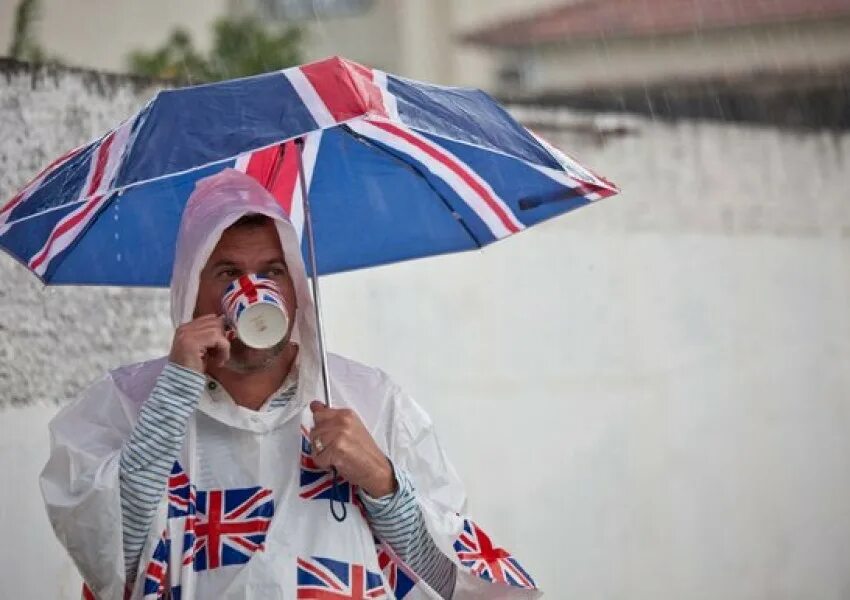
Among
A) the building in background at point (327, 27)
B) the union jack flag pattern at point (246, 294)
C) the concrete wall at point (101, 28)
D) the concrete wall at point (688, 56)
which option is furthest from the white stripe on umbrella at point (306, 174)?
the concrete wall at point (688, 56)

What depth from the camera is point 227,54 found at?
5.70 m

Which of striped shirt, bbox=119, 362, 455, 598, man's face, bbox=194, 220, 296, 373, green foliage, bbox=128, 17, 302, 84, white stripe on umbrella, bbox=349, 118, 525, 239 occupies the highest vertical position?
green foliage, bbox=128, 17, 302, 84

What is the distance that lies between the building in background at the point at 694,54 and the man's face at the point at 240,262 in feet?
11.8

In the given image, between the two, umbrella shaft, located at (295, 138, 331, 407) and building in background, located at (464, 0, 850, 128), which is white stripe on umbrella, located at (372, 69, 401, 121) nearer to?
umbrella shaft, located at (295, 138, 331, 407)

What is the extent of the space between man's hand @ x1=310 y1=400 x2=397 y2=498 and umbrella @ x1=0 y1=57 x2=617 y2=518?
0.11 metres

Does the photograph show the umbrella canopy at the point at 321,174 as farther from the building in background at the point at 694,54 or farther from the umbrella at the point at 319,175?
the building in background at the point at 694,54

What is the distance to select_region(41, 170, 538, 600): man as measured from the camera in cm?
263

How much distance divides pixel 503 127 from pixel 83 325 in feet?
5.61

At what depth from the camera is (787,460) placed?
616 centimetres

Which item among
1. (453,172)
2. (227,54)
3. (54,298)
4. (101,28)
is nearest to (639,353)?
(227,54)

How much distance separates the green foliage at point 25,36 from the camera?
485cm

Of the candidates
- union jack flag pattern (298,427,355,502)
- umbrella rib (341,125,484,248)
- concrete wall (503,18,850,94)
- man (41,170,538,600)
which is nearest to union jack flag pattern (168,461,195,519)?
man (41,170,538,600)

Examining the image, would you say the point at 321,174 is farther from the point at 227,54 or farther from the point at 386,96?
the point at 227,54

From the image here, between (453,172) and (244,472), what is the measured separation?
85 centimetres
